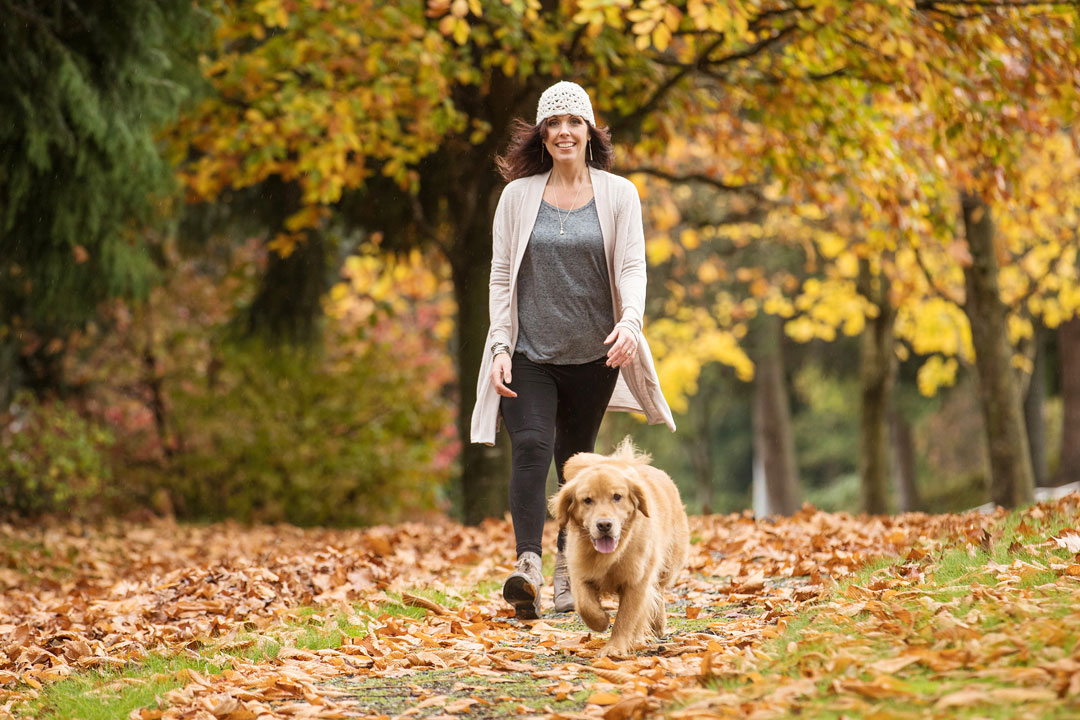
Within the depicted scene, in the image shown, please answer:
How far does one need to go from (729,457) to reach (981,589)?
28.4 meters

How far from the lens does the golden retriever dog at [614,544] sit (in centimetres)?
395

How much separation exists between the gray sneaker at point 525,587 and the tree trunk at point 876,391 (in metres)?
9.82

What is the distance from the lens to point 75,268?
26.6 feet

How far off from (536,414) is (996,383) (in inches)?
295

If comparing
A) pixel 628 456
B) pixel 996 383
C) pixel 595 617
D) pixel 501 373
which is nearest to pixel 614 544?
pixel 595 617

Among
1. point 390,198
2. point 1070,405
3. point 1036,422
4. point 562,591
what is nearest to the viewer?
point 562,591

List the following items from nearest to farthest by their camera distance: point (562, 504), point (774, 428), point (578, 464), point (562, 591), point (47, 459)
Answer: point (562, 504)
point (578, 464)
point (562, 591)
point (47, 459)
point (774, 428)

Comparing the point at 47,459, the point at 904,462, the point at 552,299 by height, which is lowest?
the point at 904,462

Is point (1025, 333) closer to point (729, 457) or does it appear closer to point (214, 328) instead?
point (214, 328)

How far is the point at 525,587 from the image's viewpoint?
4457 millimetres

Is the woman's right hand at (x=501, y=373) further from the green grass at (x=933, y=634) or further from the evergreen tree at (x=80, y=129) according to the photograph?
the evergreen tree at (x=80, y=129)

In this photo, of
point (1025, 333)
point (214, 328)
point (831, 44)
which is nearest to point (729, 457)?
point (1025, 333)

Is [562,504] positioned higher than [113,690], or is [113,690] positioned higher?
A: [562,504]

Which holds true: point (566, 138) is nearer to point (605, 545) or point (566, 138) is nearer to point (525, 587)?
point (605, 545)
